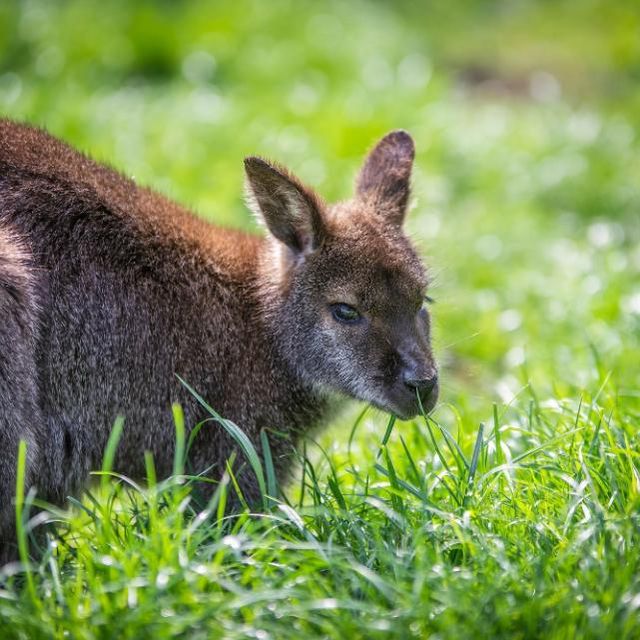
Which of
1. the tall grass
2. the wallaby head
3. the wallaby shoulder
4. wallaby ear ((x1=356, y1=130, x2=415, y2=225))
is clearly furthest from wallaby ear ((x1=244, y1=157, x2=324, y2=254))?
the tall grass

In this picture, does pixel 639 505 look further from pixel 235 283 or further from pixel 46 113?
pixel 46 113

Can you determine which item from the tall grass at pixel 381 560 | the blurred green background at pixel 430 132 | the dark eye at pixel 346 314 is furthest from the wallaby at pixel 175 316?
the blurred green background at pixel 430 132

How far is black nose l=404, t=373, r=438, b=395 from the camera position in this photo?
15.6ft

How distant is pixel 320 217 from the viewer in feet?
16.5

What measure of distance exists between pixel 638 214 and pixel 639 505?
590cm

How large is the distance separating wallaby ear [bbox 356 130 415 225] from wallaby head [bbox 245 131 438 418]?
0.31 m

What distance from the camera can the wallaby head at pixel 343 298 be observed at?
4848mm

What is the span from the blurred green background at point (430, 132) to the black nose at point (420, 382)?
870 millimetres

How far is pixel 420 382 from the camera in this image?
4.77m

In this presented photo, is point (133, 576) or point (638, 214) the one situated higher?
point (638, 214)

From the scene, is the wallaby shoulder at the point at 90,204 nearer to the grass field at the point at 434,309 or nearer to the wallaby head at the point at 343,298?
the wallaby head at the point at 343,298

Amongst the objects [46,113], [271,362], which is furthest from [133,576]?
[46,113]

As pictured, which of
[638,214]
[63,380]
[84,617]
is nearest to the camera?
[84,617]

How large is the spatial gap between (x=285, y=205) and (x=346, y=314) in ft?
1.95
